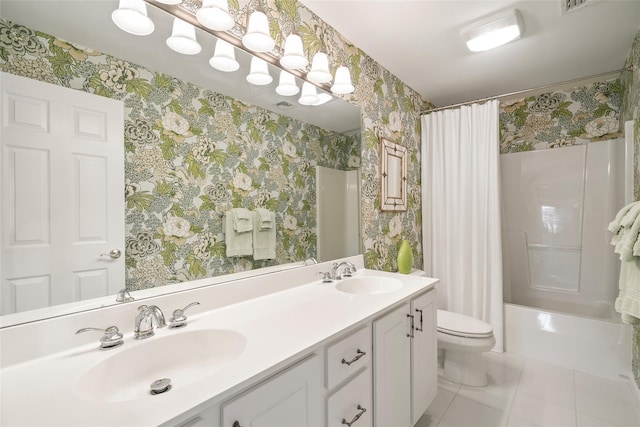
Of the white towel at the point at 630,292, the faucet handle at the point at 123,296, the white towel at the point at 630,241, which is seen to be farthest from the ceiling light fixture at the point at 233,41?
the white towel at the point at 630,292

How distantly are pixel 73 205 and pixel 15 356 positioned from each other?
406 mm

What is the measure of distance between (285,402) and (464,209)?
2260 mm

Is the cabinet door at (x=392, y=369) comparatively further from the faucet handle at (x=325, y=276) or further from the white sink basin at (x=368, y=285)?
the faucet handle at (x=325, y=276)

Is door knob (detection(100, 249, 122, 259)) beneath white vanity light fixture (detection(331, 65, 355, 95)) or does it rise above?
beneath

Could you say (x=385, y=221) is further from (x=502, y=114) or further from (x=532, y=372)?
(x=502, y=114)

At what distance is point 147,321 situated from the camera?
87cm

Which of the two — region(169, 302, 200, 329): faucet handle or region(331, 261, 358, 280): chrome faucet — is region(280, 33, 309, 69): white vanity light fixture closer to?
region(331, 261, 358, 280): chrome faucet

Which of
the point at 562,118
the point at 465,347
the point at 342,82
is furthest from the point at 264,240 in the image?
the point at 562,118

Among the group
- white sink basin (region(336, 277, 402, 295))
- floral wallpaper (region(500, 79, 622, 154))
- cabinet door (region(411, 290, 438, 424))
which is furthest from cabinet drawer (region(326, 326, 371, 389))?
floral wallpaper (region(500, 79, 622, 154))

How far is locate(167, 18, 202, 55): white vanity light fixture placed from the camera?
1047 mm

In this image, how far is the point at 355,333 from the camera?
98 cm

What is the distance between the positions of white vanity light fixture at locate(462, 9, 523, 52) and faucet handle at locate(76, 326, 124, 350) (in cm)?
238

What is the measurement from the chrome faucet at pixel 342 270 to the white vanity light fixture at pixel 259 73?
107 cm

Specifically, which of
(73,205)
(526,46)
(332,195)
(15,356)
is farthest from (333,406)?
(526,46)
